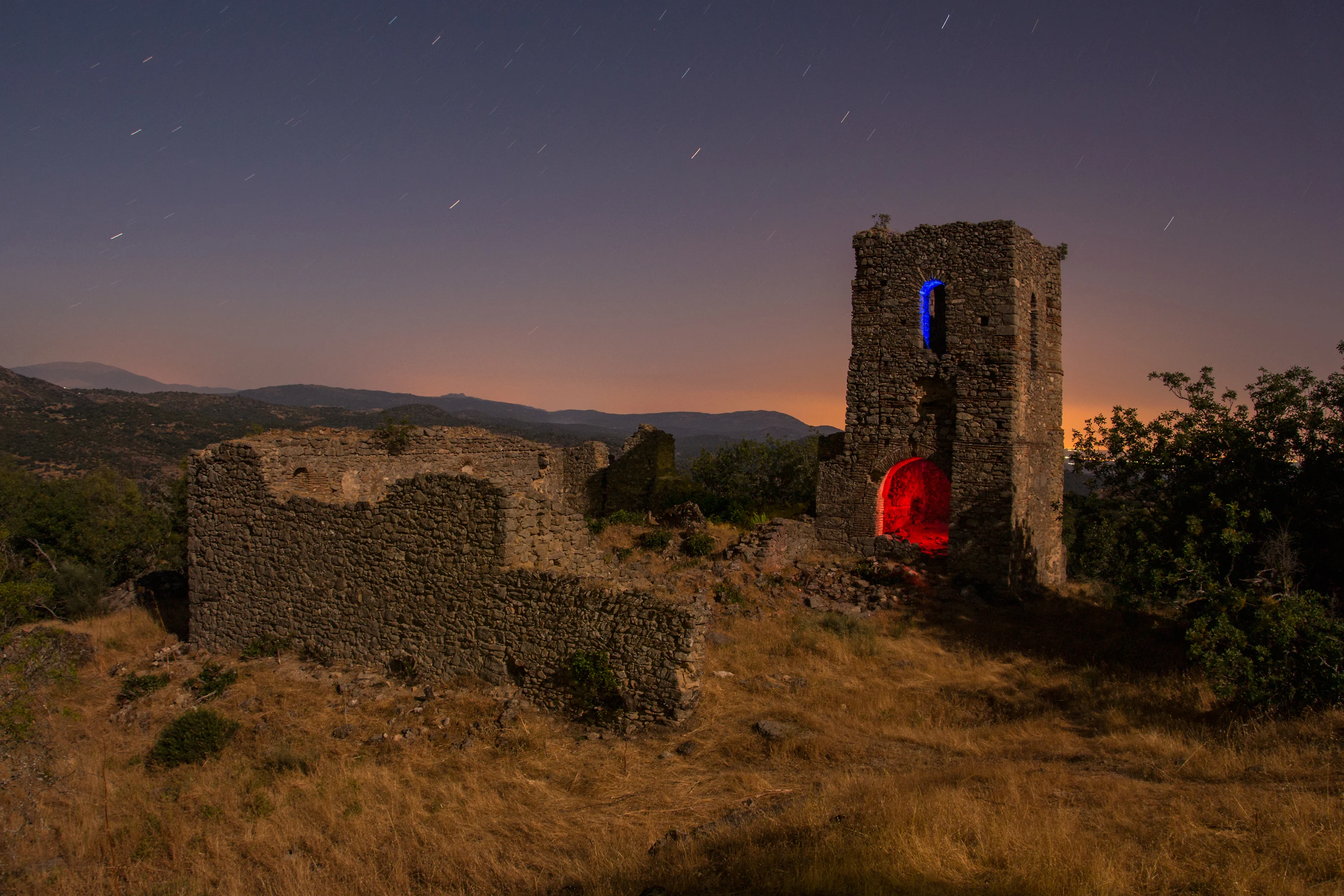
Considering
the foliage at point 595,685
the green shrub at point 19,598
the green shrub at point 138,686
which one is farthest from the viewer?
the green shrub at point 138,686

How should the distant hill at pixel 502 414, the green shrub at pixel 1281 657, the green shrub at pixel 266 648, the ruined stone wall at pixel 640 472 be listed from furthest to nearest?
the distant hill at pixel 502 414 < the ruined stone wall at pixel 640 472 < the green shrub at pixel 266 648 < the green shrub at pixel 1281 657

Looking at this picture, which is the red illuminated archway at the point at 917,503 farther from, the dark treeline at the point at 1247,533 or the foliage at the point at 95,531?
the foliage at the point at 95,531

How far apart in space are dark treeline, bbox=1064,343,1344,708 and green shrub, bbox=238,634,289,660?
1308 cm

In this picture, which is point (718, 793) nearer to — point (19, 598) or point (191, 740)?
point (191, 740)

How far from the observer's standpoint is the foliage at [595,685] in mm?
8328

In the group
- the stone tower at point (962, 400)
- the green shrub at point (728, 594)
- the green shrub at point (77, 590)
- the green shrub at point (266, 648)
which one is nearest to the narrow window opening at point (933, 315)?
the stone tower at point (962, 400)

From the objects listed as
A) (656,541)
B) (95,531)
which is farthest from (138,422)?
(656,541)

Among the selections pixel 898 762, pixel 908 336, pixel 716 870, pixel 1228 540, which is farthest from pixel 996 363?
pixel 716 870

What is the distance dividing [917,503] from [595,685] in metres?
14.5

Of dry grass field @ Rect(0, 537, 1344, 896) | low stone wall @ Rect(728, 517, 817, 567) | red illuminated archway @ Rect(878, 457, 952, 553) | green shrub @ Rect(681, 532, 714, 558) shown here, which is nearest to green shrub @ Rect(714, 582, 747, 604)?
low stone wall @ Rect(728, 517, 817, 567)

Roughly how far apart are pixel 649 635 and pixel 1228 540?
840cm

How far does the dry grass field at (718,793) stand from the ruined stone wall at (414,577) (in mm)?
539

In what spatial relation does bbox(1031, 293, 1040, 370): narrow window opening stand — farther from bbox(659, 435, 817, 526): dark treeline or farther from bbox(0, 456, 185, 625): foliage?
bbox(0, 456, 185, 625): foliage

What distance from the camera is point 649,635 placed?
8164 mm
